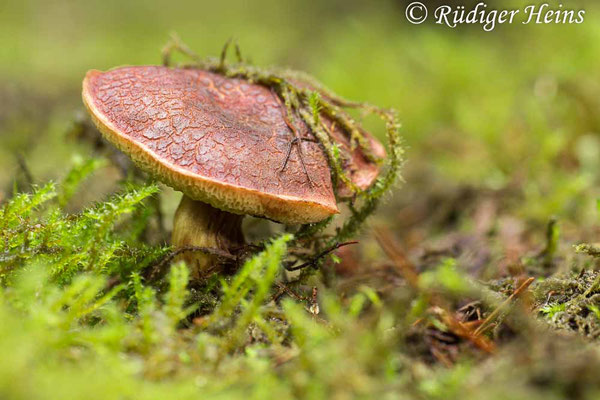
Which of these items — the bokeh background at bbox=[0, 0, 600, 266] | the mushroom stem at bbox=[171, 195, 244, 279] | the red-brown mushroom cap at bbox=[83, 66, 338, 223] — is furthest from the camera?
the bokeh background at bbox=[0, 0, 600, 266]

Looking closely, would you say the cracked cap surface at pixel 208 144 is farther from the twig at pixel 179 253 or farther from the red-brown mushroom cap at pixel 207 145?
the twig at pixel 179 253

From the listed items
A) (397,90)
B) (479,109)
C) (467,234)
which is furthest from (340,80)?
(467,234)

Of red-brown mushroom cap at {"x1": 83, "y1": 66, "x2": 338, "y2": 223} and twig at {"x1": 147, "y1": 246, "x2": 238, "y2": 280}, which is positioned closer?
red-brown mushroom cap at {"x1": 83, "y1": 66, "x2": 338, "y2": 223}

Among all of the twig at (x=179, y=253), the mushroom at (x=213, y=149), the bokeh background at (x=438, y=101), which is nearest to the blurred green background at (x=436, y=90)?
the bokeh background at (x=438, y=101)

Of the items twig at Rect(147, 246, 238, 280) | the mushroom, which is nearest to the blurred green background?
the mushroom

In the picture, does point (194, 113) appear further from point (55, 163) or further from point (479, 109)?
point (479, 109)

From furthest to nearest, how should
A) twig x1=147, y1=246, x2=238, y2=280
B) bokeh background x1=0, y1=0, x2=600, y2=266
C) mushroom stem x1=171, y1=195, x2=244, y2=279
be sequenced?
bokeh background x1=0, y1=0, x2=600, y2=266 → mushroom stem x1=171, y1=195, x2=244, y2=279 → twig x1=147, y1=246, x2=238, y2=280

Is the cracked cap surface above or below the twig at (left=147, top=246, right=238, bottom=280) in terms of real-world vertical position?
above

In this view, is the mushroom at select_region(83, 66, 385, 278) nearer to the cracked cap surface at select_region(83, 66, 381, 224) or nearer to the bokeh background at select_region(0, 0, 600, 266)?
the cracked cap surface at select_region(83, 66, 381, 224)
